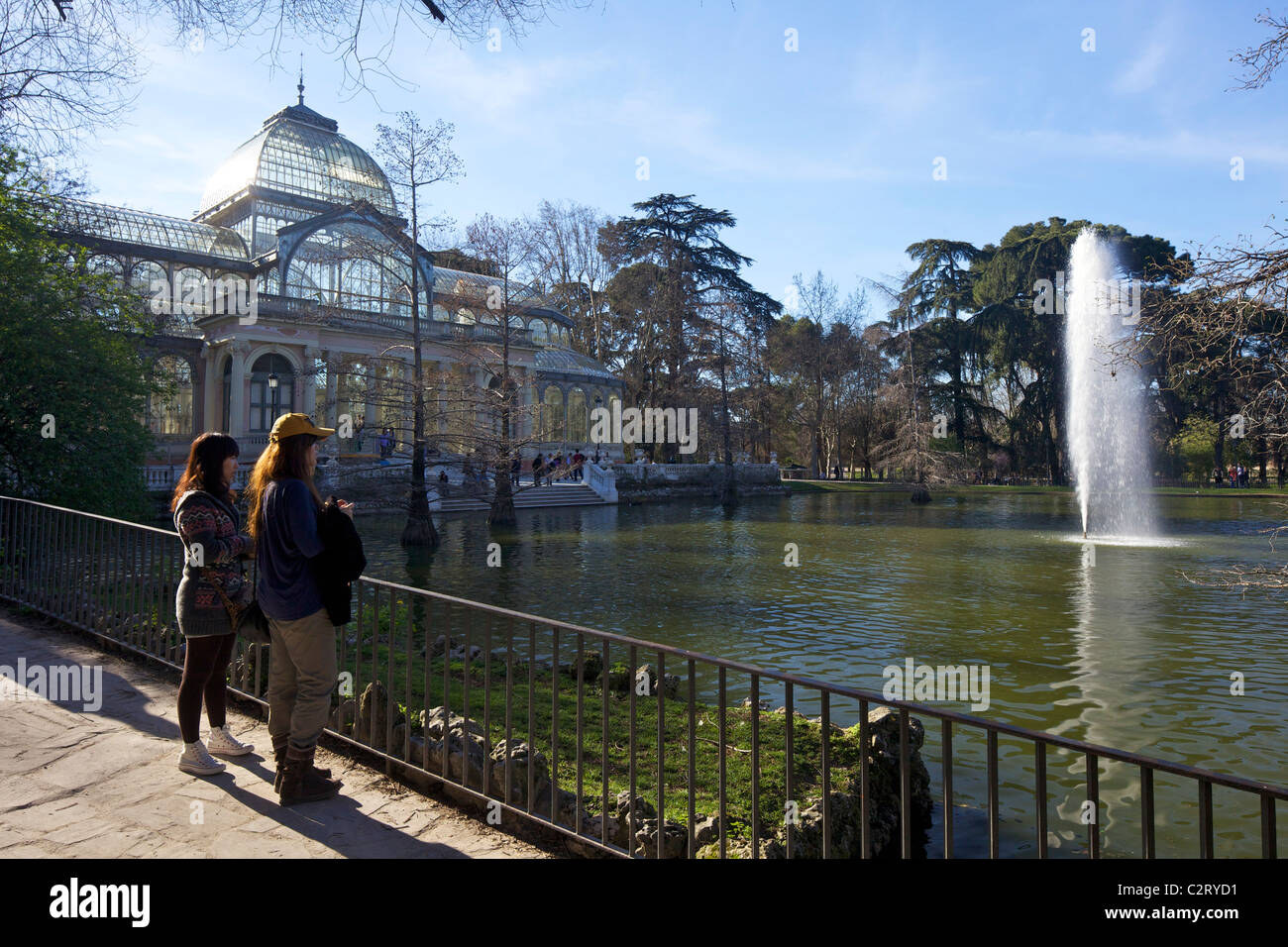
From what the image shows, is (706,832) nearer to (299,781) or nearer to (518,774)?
(518,774)

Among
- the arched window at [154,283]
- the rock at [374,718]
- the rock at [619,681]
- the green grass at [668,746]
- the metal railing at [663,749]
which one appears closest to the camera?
the metal railing at [663,749]

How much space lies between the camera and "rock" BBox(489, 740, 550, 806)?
4.13 metres

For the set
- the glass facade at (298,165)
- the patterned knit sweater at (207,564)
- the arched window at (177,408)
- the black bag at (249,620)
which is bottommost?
the black bag at (249,620)

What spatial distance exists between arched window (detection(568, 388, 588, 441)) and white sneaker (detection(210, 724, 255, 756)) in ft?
135

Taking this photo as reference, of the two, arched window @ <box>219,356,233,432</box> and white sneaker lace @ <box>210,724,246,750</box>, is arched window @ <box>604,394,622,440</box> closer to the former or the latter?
arched window @ <box>219,356,233,432</box>

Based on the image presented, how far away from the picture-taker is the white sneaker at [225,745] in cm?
477

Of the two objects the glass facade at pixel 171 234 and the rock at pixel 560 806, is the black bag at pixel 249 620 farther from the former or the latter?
the glass facade at pixel 171 234

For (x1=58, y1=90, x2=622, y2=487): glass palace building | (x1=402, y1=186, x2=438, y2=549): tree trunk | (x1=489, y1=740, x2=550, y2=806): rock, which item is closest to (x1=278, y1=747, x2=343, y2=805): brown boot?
(x1=489, y1=740, x2=550, y2=806): rock

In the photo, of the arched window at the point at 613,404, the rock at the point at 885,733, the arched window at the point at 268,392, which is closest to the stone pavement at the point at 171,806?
the rock at the point at 885,733

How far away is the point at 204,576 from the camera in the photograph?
14.9ft

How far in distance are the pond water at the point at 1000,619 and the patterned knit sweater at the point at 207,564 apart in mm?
4752
